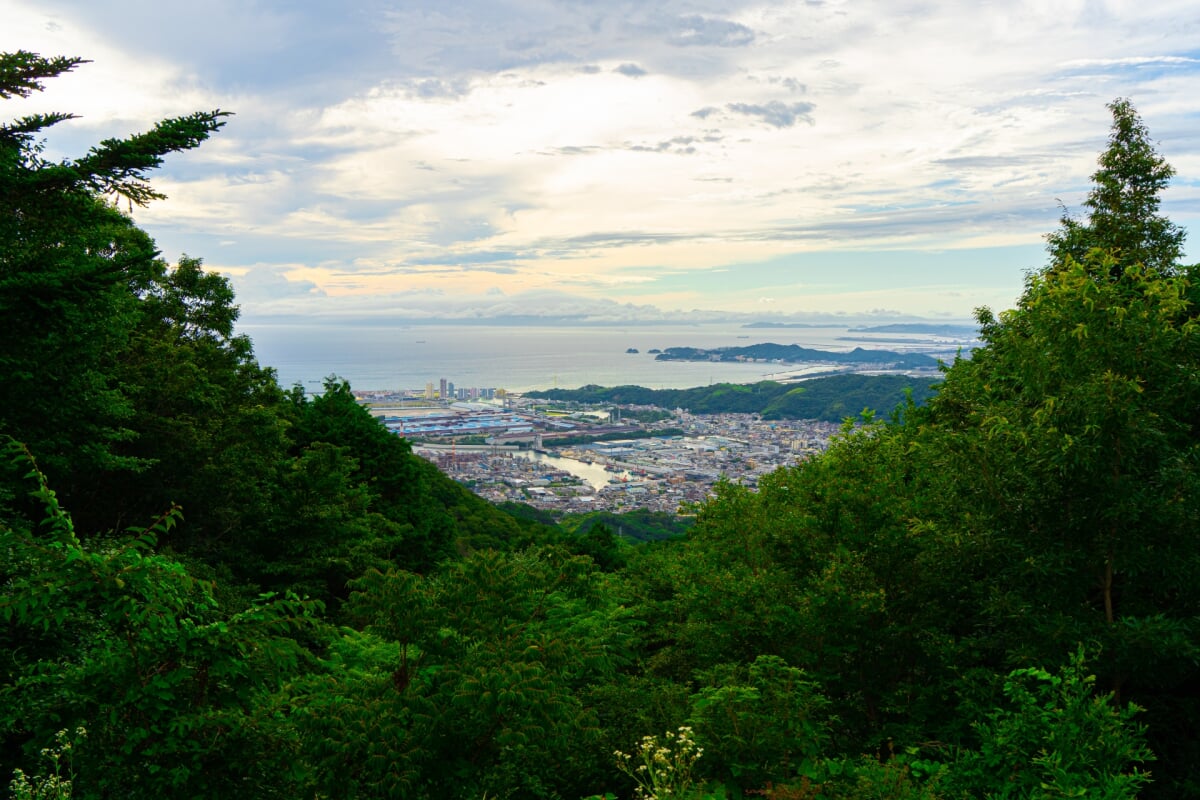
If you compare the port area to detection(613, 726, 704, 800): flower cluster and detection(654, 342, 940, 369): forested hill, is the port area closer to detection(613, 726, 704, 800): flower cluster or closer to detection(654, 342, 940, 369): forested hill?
detection(613, 726, 704, 800): flower cluster

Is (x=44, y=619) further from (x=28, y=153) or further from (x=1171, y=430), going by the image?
(x=1171, y=430)

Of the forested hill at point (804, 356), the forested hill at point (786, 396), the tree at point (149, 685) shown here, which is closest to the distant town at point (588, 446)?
the forested hill at point (786, 396)

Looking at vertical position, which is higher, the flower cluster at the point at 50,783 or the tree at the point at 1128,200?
the tree at the point at 1128,200

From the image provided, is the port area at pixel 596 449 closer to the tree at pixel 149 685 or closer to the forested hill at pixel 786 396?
the forested hill at pixel 786 396

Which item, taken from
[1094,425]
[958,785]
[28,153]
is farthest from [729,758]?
[28,153]

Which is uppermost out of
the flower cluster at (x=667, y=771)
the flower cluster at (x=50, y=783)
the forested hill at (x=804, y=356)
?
the forested hill at (x=804, y=356)

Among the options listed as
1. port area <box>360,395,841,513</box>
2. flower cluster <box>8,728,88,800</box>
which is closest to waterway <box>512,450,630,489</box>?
port area <box>360,395,841,513</box>

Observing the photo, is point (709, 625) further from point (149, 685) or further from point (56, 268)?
point (56, 268)
